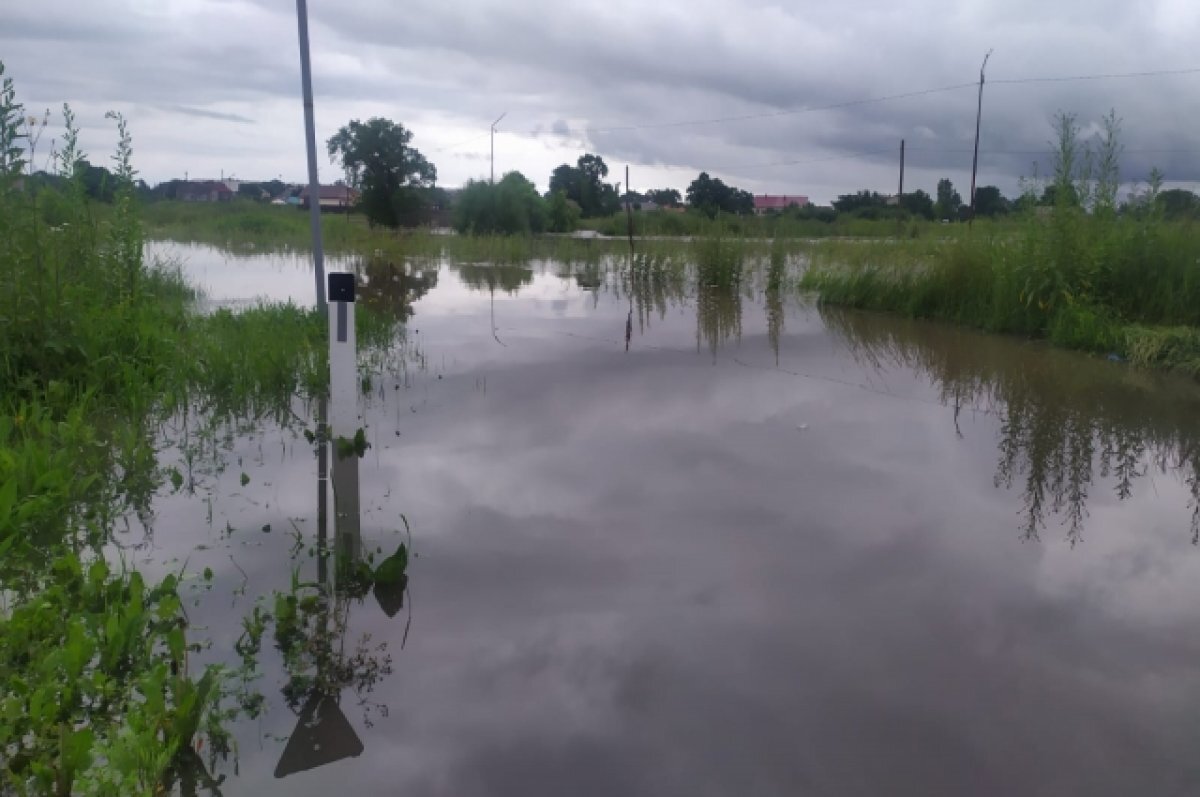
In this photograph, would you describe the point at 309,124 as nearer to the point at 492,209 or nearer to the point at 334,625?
the point at 334,625

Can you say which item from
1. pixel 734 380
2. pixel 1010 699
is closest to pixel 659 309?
pixel 734 380

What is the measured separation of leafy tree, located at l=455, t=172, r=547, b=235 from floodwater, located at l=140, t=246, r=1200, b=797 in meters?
36.9

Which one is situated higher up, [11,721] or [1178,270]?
[1178,270]

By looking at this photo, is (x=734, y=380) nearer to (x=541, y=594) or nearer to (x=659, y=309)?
(x=541, y=594)

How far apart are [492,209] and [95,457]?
40.4m

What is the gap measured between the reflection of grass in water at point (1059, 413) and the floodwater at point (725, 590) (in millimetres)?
48

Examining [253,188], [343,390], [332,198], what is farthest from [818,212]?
[253,188]

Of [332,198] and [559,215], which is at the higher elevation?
[332,198]

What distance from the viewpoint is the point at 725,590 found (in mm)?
4582

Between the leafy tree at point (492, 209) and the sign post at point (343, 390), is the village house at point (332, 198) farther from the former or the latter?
the sign post at point (343, 390)

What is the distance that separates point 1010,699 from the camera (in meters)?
3.65

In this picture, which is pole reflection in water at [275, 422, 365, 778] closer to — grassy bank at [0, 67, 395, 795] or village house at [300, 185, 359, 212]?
grassy bank at [0, 67, 395, 795]

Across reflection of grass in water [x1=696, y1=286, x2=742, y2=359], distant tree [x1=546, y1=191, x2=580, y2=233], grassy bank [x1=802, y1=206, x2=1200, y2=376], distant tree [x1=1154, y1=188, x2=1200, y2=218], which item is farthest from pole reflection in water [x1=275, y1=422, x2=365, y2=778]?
distant tree [x1=546, y1=191, x2=580, y2=233]

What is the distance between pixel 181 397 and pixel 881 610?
597cm
